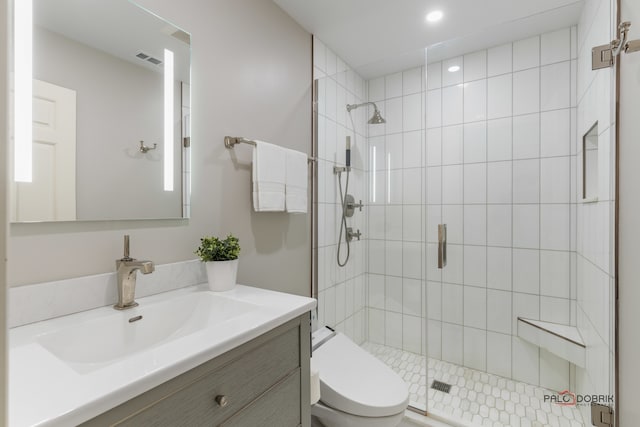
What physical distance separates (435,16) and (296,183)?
134cm

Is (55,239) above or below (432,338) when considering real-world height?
above

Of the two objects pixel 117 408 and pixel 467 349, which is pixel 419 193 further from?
pixel 117 408

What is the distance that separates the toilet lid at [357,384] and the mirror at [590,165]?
133 cm

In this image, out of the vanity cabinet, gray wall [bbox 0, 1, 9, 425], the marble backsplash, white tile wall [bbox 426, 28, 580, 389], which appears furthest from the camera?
white tile wall [bbox 426, 28, 580, 389]

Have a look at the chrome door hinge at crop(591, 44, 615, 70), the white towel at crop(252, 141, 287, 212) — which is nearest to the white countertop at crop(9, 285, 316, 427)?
the white towel at crop(252, 141, 287, 212)

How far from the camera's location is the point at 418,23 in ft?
6.51

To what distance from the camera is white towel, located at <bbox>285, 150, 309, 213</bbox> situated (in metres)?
1.70

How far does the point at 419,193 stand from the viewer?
6.66 ft

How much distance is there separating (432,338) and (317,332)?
31.7 inches

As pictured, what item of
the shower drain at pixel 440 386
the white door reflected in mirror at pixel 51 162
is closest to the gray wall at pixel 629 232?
the shower drain at pixel 440 386

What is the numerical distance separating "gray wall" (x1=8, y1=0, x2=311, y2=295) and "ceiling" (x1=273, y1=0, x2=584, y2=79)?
202 mm

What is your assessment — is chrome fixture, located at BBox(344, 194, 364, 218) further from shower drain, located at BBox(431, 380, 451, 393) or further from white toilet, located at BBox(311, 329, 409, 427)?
shower drain, located at BBox(431, 380, 451, 393)

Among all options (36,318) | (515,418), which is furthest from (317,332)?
(36,318)

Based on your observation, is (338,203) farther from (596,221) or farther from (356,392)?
(596,221)
